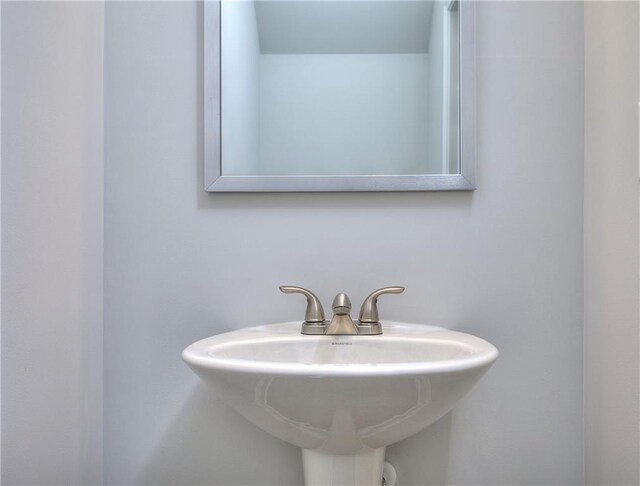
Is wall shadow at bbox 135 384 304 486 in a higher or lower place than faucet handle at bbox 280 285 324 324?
lower

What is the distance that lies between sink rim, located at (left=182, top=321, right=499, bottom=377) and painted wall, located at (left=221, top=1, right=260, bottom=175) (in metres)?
0.38

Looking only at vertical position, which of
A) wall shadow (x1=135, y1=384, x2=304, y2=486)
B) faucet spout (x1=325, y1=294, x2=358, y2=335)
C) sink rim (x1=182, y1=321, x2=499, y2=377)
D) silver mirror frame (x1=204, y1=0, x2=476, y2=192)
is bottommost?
wall shadow (x1=135, y1=384, x2=304, y2=486)

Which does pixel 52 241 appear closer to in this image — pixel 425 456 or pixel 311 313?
pixel 311 313

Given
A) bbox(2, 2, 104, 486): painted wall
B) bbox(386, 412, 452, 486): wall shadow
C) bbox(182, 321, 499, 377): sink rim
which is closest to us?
bbox(182, 321, 499, 377): sink rim

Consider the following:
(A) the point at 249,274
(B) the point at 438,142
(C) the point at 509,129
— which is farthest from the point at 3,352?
(C) the point at 509,129

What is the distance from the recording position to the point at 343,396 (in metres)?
0.76

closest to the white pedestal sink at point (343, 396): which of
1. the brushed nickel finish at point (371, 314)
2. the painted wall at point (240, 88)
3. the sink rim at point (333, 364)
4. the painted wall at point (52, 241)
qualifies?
the sink rim at point (333, 364)

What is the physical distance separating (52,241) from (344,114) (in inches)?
26.5

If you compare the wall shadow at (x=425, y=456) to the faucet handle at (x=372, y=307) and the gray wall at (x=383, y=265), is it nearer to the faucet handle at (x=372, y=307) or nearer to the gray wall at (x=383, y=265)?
the gray wall at (x=383, y=265)

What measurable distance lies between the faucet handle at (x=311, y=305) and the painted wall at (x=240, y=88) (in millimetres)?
300

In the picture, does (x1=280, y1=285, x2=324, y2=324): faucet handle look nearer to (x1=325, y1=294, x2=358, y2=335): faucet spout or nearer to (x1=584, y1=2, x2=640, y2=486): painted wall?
(x1=325, y1=294, x2=358, y2=335): faucet spout

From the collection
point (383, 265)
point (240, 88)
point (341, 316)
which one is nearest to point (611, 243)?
point (383, 265)

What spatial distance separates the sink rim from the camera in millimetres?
752

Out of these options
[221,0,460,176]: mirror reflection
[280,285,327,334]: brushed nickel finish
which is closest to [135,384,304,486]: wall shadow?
[280,285,327,334]: brushed nickel finish
